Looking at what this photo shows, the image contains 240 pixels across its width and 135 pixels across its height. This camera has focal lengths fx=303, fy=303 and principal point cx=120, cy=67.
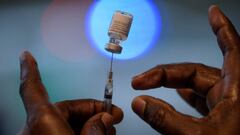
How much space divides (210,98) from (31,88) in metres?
0.38

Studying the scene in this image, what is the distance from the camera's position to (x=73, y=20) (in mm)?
1259

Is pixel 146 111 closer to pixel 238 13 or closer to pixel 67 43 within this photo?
pixel 238 13

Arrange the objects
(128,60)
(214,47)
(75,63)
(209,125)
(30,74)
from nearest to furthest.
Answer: (209,125), (30,74), (214,47), (128,60), (75,63)

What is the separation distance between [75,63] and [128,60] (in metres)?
0.24

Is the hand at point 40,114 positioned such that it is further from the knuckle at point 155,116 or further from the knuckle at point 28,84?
the knuckle at point 155,116

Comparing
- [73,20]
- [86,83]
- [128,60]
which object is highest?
[73,20]

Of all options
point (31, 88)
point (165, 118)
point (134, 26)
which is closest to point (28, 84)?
point (31, 88)

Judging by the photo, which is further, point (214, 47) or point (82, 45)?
point (82, 45)

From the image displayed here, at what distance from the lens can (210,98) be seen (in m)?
0.67

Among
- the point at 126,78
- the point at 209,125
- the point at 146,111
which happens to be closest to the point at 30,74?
the point at 146,111

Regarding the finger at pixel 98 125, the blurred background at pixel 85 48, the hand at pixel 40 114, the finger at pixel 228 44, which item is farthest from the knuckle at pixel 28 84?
the blurred background at pixel 85 48

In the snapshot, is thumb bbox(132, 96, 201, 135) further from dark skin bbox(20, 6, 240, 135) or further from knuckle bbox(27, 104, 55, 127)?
knuckle bbox(27, 104, 55, 127)

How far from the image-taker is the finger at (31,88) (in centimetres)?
56

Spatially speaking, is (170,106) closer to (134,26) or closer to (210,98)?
(210,98)
